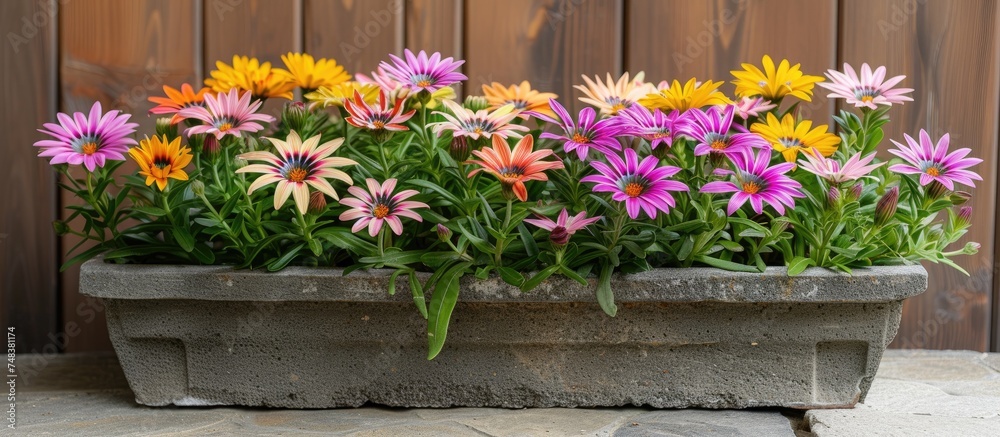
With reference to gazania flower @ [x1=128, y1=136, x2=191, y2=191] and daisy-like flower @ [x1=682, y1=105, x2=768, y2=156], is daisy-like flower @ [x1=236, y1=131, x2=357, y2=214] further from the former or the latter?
daisy-like flower @ [x1=682, y1=105, x2=768, y2=156]

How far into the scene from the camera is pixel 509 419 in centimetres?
121

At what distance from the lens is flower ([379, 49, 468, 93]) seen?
127 centimetres

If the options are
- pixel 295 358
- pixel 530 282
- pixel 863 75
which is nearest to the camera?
pixel 530 282

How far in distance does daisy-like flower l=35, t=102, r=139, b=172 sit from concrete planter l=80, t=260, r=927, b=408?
0.16 meters

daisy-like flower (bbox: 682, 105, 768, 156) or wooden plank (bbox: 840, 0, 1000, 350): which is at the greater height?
wooden plank (bbox: 840, 0, 1000, 350)

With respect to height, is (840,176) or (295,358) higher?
(840,176)

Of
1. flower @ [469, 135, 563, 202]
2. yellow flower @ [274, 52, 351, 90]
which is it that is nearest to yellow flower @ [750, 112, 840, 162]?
flower @ [469, 135, 563, 202]

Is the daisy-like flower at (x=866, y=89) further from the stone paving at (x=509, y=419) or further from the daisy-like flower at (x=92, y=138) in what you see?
Answer: the daisy-like flower at (x=92, y=138)

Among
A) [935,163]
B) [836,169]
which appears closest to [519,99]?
[836,169]

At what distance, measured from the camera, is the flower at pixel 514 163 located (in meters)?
1.11

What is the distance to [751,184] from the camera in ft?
3.73

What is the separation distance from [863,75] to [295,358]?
3.16 feet

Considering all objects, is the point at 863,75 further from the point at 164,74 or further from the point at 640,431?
the point at 164,74

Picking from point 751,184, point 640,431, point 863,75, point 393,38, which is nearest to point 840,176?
point 751,184
